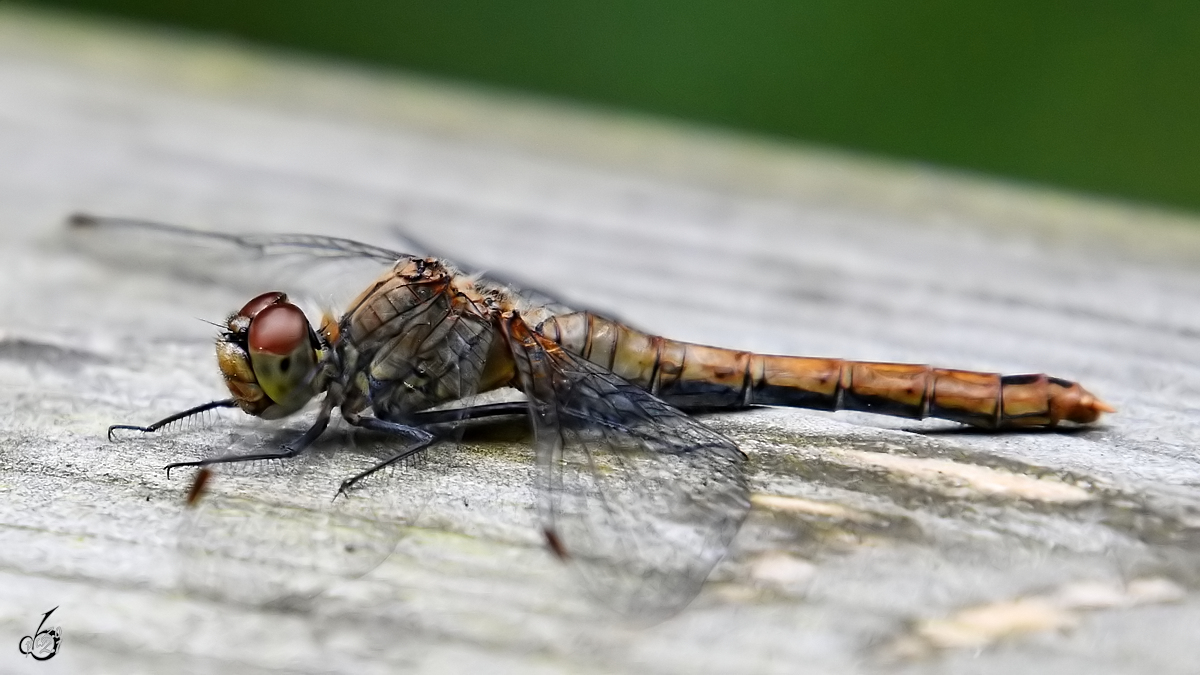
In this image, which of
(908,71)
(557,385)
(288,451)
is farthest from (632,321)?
(908,71)

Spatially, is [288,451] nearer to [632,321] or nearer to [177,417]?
[177,417]

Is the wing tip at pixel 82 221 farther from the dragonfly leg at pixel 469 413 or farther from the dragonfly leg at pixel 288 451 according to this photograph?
the dragonfly leg at pixel 469 413

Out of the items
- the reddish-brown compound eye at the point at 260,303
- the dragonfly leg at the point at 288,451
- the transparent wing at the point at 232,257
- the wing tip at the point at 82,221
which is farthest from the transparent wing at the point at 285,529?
the wing tip at the point at 82,221

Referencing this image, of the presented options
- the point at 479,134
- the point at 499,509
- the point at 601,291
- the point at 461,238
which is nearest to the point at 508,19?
the point at 479,134

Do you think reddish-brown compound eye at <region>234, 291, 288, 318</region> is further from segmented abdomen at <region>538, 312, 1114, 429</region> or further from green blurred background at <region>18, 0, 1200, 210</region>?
green blurred background at <region>18, 0, 1200, 210</region>

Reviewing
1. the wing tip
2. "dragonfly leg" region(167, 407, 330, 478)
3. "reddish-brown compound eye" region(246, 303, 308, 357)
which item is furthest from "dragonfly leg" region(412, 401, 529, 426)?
the wing tip

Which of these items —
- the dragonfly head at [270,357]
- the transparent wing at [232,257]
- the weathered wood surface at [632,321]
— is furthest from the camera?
the transparent wing at [232,257]
